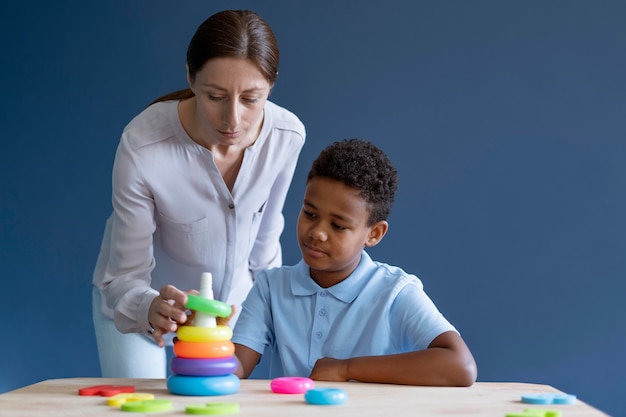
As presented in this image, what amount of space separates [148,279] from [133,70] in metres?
1.64

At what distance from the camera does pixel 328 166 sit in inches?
71.6

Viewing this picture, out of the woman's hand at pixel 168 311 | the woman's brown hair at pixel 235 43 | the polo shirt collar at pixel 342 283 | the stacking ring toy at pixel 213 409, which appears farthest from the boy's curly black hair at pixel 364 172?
the stacking ring toy at pixel 213 409

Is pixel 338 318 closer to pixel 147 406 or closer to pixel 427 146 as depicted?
pixel 147 406

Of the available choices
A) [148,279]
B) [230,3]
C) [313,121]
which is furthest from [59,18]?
[148,279]

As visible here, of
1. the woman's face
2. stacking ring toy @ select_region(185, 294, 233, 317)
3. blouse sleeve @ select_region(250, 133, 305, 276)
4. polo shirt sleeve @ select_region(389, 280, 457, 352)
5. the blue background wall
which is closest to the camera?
stacking ring toy @ select_region(185, 294, 233, 317)

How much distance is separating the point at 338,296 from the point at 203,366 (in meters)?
0.52

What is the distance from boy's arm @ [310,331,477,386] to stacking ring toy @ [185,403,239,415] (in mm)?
391

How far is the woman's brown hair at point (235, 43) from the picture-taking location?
1804 mm

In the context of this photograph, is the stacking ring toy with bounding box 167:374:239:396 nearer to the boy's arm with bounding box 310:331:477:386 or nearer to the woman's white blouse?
the boy's arm with bounding box 310:331:477:386

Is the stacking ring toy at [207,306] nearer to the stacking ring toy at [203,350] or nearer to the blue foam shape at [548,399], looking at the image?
the stacking ring toy at [203,350]

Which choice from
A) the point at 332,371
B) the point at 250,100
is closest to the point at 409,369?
the point at 332,371

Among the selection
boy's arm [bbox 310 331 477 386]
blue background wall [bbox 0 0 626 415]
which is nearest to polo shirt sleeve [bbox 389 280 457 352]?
boy's arm [bbox 310 331 477 386]

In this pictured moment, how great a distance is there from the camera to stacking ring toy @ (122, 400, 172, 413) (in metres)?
1.17

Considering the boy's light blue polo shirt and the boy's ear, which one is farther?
the boy's ear
